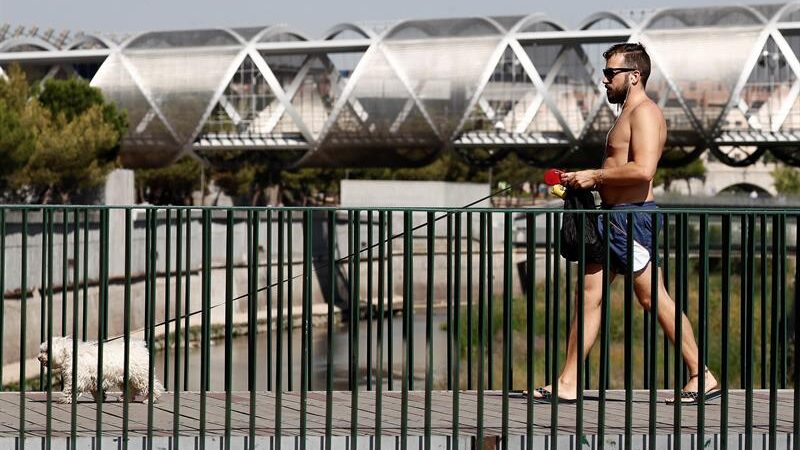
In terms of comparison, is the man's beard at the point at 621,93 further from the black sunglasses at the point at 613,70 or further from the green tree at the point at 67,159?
the green tree at the point at 67,159

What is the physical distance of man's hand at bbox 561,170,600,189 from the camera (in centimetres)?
808

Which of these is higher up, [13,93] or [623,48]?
[13,93]

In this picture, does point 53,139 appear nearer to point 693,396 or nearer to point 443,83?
point 443,83

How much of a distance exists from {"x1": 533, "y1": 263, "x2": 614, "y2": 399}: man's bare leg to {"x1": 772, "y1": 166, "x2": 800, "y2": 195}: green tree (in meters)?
106

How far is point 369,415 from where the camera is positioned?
26.9 feet

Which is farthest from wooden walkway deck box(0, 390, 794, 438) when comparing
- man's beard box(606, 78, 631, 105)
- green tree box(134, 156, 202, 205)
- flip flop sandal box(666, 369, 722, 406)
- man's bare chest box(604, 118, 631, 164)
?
green tree box(134, 156, 202, 205)

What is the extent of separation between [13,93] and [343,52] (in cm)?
2657

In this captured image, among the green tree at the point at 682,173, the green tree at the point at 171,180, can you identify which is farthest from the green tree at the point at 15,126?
the green tree at the point at 682,173

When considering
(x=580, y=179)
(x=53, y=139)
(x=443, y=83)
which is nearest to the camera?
(x=580, y=179)

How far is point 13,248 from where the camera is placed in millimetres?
33688

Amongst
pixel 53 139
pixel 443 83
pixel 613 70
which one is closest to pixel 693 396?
pixel 613 70

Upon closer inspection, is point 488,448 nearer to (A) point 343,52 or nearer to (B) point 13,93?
(B) point 13,93

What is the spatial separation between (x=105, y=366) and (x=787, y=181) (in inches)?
4336

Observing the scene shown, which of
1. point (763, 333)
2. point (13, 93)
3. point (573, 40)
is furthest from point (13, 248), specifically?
point (573, 40)
